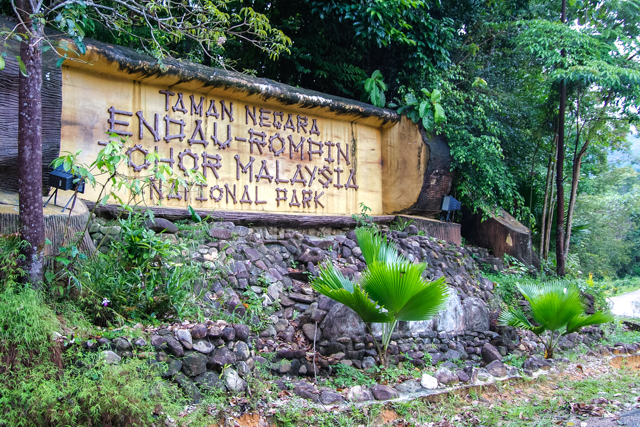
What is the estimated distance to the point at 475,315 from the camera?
6.46 meters

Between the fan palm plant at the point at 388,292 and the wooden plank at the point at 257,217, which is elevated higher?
the wooden plank at the point at 257,217

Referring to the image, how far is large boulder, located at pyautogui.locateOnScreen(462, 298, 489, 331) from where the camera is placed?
637 cm

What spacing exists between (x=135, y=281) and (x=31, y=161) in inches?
49.8

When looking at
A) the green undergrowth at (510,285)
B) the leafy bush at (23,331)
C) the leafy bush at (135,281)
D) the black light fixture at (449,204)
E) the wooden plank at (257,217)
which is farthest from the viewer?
the black light fixture at (449,204)

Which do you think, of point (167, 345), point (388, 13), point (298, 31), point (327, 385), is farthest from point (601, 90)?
point (167, 345)

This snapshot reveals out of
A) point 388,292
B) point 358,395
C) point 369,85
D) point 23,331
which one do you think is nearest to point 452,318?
point 388,292

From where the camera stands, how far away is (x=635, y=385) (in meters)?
5.62

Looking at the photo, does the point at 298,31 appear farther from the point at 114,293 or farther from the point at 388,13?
the point at 114,293

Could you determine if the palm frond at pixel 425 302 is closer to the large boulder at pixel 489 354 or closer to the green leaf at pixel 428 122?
the large boulder at pixel 489 354

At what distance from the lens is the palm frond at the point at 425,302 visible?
185 inches

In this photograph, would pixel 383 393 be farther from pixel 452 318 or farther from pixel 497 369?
pixel 452 318

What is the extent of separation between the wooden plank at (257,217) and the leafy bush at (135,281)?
27.3 inches

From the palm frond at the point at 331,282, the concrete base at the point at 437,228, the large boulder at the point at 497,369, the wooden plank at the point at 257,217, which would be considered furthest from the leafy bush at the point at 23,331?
the concrete base at the point at 437,228

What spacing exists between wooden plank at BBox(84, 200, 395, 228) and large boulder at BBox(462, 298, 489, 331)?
221 centimetres
